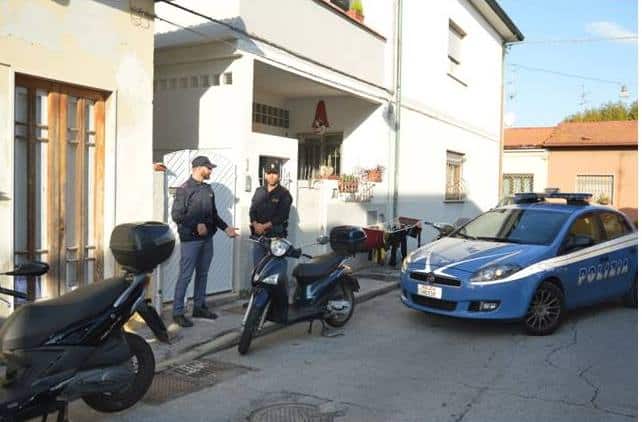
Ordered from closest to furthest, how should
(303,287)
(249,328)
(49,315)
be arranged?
(49,315)
(249,328)
(303,287)

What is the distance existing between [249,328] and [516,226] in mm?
3796

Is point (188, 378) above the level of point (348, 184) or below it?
below

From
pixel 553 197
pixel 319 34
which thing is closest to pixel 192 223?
pixel 319 34

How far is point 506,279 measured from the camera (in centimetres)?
664

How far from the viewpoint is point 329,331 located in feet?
22.9

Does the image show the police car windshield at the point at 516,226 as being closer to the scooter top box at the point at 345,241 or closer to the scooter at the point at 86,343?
the scooter top box at the point at 345,241

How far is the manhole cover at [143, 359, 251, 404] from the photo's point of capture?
193 inches

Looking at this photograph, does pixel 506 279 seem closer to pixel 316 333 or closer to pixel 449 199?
pixel 316 333

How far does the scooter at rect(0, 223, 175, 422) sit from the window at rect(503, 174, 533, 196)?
26.6m

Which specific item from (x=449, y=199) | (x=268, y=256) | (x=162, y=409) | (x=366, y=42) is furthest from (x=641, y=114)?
(x=449, y=199)

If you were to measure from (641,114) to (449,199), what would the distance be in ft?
44.4

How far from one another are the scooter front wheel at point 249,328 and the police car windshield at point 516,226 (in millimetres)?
3291

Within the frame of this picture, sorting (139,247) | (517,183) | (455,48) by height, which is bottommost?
(139,247)

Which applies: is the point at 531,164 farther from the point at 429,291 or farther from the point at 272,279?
the point at 272,279
